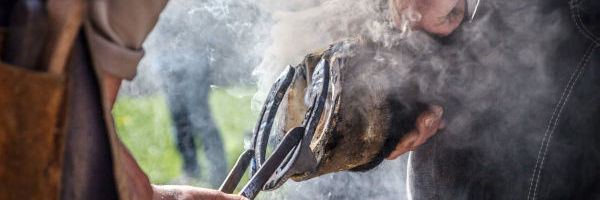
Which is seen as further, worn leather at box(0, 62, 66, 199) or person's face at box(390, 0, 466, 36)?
person's face at box(390, 0, 466, 36)

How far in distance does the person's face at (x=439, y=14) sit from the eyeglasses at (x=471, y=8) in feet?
0.06

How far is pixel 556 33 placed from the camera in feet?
7.73

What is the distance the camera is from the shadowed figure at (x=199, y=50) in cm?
383

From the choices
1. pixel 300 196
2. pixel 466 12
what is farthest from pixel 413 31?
pixel 300 196

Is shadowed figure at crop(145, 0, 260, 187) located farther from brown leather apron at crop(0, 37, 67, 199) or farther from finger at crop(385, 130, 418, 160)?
brown leather apron at crop(0, 37, 67, 199)

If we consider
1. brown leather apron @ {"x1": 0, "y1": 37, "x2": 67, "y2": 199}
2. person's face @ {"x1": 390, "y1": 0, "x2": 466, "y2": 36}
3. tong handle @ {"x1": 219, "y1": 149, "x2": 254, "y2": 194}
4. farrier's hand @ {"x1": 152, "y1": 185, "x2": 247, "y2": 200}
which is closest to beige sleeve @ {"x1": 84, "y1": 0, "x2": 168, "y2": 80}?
brown leather apron @ {"x1": 0, "y1": 37, "x2": 67, "y2": 199}

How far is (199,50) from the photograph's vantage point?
4168 millimetres

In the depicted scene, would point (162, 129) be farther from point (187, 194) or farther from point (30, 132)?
point (30, 132)

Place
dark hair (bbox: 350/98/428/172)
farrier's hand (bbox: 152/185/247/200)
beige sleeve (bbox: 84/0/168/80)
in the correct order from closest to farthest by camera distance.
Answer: beige sleeve (bbox: 84/0/168/80) < farrier's hand (bbox: 152/185/247/200) < dark hair (bbox: 350/98/428/172)

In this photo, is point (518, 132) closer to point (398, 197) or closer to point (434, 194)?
point (434, 194)

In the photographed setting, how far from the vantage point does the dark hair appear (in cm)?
260

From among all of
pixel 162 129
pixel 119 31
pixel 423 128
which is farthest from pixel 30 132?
pixel 162 129

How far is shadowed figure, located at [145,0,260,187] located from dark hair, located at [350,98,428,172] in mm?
1288

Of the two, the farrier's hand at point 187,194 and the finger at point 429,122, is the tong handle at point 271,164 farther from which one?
the finger at point 429,122
